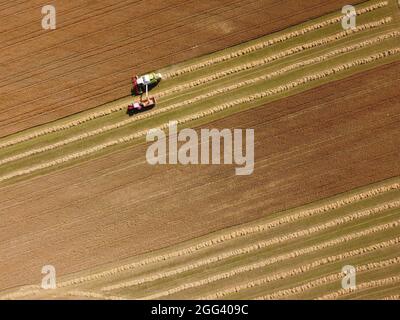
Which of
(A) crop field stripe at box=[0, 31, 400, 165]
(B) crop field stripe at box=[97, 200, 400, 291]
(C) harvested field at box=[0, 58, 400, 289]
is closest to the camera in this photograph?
(A) crop field stripe at box=[0, 31, 400, 165]

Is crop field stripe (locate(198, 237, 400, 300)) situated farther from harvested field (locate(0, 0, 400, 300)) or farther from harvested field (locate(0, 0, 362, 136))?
harvested field (locate(0, 0, 362, 136))

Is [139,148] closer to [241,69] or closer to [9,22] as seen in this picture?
[241,69]

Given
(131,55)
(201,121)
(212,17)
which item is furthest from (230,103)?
(131,55)

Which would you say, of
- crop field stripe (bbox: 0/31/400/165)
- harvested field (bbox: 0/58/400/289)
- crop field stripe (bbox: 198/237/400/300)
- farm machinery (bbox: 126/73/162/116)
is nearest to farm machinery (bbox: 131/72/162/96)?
farm machinery (bbox: 126/73/162/116)

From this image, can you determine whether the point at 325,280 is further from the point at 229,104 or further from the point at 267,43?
the point at 267,43

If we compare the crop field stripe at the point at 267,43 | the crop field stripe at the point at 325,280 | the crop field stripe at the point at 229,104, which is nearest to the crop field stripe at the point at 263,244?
the crop field stripe at the point at 325,280

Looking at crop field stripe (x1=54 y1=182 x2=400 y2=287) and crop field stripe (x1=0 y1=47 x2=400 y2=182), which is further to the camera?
crop field stripe (x1=54 y1=182 x2=400 y2=287)
